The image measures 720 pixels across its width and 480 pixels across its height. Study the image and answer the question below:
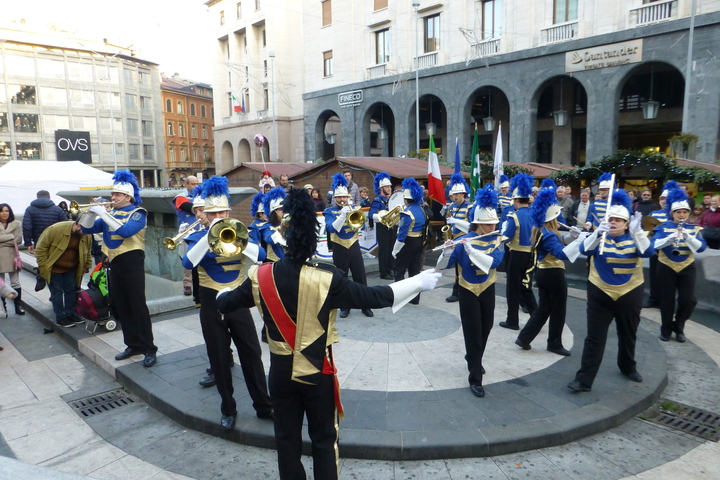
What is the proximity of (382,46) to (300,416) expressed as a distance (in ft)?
103

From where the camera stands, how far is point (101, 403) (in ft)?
18.1

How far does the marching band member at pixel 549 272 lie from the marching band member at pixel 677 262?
1.79 metres

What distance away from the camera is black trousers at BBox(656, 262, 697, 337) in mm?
6984

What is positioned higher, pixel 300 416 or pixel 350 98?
pixel 350 98

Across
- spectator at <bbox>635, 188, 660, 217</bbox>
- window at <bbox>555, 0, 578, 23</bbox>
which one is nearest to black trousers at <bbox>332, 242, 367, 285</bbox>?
spectator at <bbox>635, 188, 660, 217</bbox>

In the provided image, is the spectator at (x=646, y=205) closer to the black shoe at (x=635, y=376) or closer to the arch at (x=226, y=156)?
the black shoe at (x=635, y=376)

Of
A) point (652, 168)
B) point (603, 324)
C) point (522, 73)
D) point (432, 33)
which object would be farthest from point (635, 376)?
point (432, 33)

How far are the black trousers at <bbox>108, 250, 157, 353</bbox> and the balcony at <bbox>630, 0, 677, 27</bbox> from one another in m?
22.7

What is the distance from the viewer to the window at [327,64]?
115 feet

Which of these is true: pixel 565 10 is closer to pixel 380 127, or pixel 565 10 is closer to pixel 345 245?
pixel 380 127

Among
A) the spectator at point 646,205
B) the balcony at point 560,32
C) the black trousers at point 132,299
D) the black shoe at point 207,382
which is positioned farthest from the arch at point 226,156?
the black shoe at point 207,382

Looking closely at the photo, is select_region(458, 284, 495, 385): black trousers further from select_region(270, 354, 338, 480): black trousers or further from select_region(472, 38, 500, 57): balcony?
select_region(472, 38, 500, 57): balcony

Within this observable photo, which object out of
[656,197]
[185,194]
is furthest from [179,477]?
[656,197]

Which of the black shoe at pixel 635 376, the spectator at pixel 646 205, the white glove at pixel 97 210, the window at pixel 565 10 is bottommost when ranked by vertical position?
the black shoe at pixel 635 376
